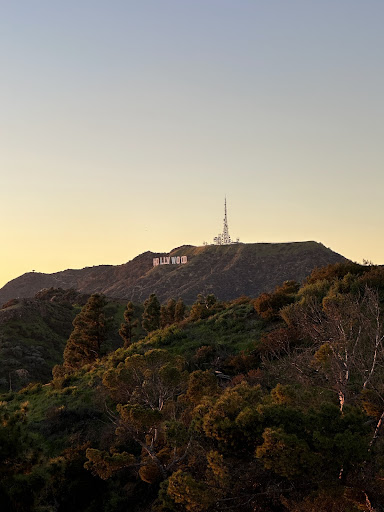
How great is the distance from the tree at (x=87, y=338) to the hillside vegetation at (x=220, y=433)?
40.6ft

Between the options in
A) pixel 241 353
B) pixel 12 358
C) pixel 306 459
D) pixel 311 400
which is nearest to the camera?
pixel 306 459

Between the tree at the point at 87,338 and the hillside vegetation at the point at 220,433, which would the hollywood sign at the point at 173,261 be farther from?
the hillside vegetation at the point at 220,433

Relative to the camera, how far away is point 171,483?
12336 mm

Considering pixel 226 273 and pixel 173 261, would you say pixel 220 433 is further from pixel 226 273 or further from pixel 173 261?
pixel 173 261

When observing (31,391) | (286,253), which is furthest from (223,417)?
(286,253)

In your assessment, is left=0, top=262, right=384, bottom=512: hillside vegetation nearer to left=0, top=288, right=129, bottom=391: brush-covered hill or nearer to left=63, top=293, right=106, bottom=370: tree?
left=63, top=293, right=106, bottom=370: tree

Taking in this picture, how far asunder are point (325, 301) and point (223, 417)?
569 inches

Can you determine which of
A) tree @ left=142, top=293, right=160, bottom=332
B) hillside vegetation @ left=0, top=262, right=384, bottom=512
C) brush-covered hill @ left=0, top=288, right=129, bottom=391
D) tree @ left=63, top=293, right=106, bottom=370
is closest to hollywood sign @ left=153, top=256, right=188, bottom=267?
brush-covered hill @ left=0, top=288, right=129, bottom=391

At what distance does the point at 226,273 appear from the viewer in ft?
541

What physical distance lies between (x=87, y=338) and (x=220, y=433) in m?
35.3

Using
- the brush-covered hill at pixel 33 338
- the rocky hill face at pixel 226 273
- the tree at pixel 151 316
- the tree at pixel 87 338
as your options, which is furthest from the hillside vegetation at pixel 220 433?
the rocky hill face at pixel 226 273

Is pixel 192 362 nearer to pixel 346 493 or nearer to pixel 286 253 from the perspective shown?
pixel 346 493

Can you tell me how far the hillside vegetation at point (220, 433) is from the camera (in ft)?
36.9

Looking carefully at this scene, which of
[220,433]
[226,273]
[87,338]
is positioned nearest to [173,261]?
[226,273]
